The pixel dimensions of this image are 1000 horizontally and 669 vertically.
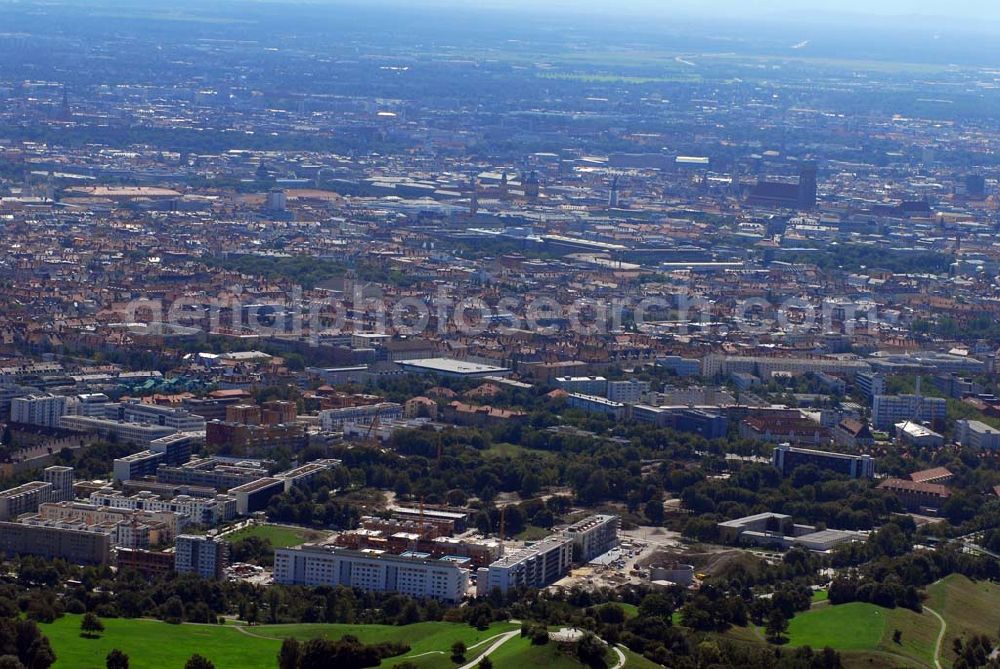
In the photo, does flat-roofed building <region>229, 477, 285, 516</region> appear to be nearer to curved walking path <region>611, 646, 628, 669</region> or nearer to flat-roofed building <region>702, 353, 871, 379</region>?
curved walking path <region>611, 646, 628, 669</region>

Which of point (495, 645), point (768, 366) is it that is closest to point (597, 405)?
point (768, 366)

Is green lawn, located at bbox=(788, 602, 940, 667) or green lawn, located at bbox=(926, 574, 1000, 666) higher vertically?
green lawn, located at bbox=(788, 602, 940, 667)

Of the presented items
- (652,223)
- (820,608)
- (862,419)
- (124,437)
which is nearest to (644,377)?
(862,419)

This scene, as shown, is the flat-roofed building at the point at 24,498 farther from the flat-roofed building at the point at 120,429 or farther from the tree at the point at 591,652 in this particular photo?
the tree at the point at 591,652

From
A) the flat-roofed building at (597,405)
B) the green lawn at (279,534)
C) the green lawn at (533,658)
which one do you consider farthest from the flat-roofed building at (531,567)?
the flat-roofed building at (597,405)

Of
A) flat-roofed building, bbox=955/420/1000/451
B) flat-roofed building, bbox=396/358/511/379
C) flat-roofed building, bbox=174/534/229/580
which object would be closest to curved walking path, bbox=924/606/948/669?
flat-roofed building, bbox=174/534/229/580

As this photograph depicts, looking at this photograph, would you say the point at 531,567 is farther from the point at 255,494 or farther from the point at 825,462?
the point at 825,462

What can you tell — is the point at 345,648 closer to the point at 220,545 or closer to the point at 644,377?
the point at 220,545
